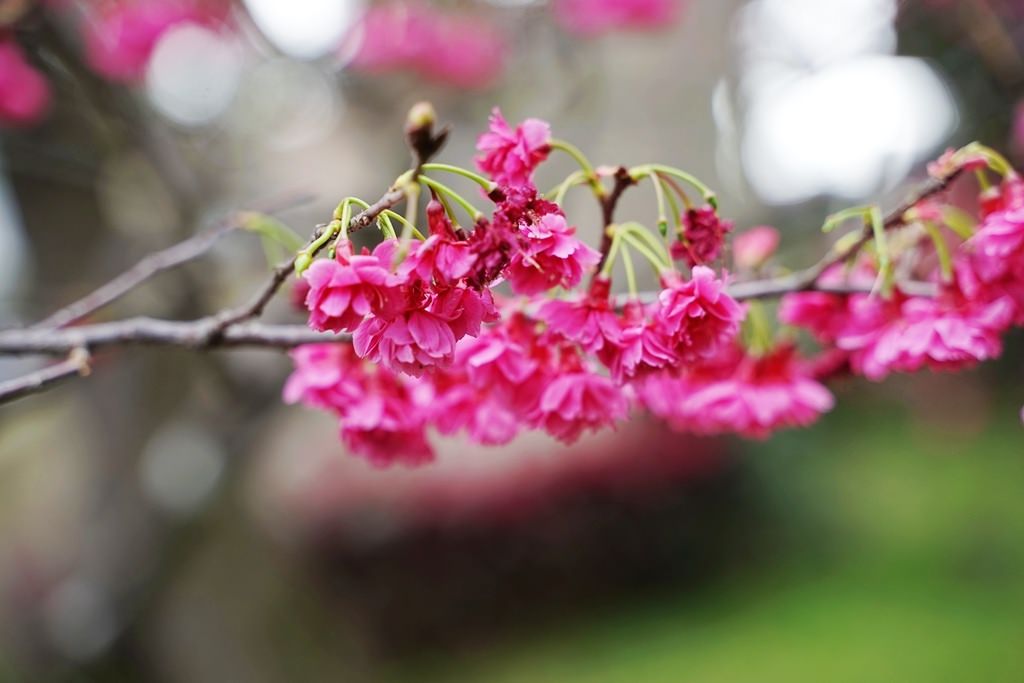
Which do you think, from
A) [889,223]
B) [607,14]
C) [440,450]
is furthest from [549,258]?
[440,450]

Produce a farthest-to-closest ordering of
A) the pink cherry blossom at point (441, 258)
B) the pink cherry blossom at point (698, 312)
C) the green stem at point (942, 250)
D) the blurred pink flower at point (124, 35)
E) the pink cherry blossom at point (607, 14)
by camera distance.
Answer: the pink cherry blossom at point (607, 14)
the blurred pink flower at point (124, 35)
the green stem at point (942, 250)
the pink cherry blossom at point (698, 312)
the pink cherry blossom at point (441, 258)

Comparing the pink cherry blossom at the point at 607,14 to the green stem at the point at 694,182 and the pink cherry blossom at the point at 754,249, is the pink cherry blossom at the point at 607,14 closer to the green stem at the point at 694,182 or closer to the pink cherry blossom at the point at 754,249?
the pink cherry blossom at the point at 754,249

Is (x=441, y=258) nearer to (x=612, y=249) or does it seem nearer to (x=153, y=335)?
(x=612, y=249)

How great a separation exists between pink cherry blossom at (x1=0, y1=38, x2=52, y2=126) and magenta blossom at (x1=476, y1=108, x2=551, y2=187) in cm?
191

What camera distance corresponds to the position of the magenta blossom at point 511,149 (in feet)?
2.02

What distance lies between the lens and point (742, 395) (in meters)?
0.88

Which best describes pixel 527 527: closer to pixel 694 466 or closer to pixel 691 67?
pixel 694 466

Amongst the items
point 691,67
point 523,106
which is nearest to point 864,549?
point 691,67

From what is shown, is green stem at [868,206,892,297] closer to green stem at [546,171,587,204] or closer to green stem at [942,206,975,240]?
green stem at [942,206,975,240]

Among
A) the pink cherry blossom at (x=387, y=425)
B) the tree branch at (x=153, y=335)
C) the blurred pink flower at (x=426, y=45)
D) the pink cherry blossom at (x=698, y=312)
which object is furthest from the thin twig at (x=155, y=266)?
the blurred pink flower at (x=426, y=45)

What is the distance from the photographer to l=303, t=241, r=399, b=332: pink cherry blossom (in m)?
0.52

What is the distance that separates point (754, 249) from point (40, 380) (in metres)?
0.76

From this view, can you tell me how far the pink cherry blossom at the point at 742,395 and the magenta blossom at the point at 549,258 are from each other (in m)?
0.25

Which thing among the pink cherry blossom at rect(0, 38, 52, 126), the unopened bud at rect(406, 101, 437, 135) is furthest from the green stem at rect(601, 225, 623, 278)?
the pink cherry blossom at rect(0, 38, 52, 126)
